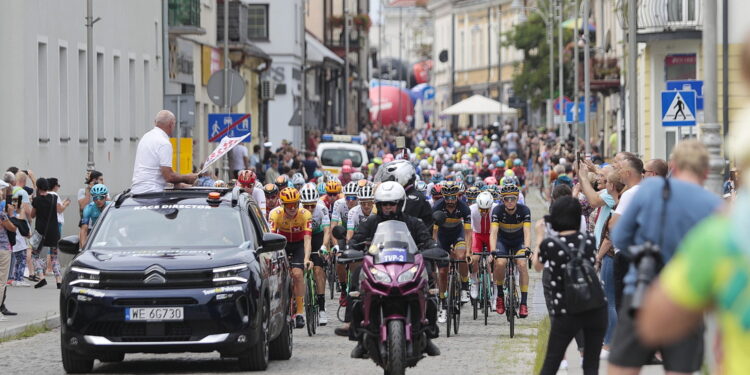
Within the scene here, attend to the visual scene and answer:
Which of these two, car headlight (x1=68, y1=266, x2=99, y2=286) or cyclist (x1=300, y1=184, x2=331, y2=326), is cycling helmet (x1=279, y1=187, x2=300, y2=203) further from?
car headlight (x1=68, y1=266, x2=99, y2=286)

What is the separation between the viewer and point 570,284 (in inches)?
388

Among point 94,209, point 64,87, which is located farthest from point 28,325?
point 64,87

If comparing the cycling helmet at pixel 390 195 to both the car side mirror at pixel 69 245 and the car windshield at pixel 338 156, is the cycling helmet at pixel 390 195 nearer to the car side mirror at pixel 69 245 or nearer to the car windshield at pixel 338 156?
the car side mirror at pixel 69 245

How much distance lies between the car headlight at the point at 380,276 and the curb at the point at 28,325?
6.19 meters

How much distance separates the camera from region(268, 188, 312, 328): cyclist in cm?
1738

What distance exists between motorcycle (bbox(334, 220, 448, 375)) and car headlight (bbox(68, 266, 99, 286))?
2.18 m

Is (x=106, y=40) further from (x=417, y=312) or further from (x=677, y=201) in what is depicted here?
(x=677, y=201)

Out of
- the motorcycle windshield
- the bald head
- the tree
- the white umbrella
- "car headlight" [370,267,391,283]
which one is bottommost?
"car headlight" [370,267,391,283]

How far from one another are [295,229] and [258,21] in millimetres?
50980

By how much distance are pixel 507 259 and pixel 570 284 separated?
8.93m

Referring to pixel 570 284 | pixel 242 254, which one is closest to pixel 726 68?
pixel 242 254

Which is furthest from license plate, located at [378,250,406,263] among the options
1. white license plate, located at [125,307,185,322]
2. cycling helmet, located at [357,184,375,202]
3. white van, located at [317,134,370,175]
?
white van, located at [317,134,370,175]

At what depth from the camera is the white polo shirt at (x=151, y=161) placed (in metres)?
15.8

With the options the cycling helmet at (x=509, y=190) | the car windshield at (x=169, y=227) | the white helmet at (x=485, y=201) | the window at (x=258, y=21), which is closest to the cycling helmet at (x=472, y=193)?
the white helmet at (x=485, y=201)
